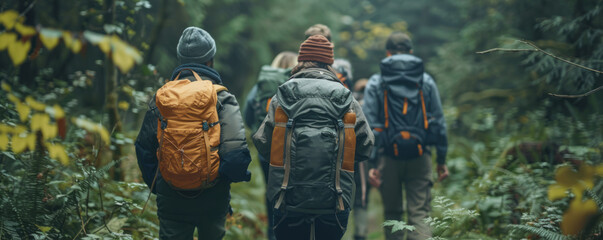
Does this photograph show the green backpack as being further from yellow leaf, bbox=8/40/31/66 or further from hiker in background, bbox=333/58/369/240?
yellow leaf, bbox=8/40/31/66

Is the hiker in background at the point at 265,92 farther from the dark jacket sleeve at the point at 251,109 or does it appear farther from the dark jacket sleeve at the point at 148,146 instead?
the dark jacket sleeve at the point at 148,146

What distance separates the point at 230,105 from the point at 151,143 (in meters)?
0.67

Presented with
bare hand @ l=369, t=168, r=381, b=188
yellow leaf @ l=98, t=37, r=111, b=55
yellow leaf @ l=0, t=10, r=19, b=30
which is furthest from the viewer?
bare hand @ l=369, t=168, r=381, b=188

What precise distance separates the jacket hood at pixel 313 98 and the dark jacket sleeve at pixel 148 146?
0.99 m

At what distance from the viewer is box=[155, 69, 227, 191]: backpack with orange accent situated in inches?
132

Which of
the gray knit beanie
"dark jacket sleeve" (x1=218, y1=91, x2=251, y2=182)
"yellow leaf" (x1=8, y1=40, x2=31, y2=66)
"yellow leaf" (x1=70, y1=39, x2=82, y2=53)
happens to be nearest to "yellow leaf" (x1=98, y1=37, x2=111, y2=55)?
"yellow leaf" (x1=70, y1=39, x2=82, y2=53)

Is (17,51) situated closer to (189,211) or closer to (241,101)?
(189,211)

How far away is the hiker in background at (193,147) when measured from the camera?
3.36 metres

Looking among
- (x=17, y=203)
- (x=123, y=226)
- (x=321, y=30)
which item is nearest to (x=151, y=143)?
(x=17, y=203)

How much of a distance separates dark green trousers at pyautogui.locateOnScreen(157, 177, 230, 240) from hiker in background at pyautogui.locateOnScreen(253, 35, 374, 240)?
1.40 feet

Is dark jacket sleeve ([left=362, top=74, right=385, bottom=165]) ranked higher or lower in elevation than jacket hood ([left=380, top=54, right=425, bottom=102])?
lower

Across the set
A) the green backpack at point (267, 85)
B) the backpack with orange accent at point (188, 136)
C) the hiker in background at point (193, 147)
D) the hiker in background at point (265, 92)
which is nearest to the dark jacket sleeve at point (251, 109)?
the hiker in background at point (265, 92)

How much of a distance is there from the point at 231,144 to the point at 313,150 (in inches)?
24.0

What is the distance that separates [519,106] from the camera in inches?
378
